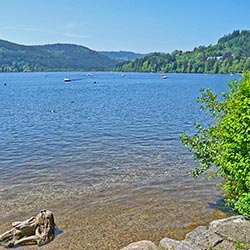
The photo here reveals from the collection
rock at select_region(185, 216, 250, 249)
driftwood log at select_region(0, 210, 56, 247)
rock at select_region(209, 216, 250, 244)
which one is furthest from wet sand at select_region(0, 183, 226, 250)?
rock at select_region(209, 216, 250, 244)

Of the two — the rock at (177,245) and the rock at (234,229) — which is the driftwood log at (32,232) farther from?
the rock at (234,229)

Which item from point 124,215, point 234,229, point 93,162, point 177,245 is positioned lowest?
point 93,162

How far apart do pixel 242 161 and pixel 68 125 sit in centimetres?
3254

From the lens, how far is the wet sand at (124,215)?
1385 centimetres

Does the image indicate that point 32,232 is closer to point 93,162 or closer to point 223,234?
point 223,234

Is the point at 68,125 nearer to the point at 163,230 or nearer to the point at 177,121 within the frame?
the point at 177,121

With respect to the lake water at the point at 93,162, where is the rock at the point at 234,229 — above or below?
above

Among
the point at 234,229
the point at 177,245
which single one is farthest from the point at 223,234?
the point at 177,245

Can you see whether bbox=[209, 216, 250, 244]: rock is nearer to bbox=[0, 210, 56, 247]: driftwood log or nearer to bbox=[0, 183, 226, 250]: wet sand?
bbox=[0, 183, 226, 250]: wet sand

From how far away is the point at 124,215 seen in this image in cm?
1609

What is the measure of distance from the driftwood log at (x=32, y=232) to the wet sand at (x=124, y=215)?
0.33 metres

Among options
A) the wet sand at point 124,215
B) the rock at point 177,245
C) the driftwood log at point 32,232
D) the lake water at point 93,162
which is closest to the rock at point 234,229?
the rock at point 177,245

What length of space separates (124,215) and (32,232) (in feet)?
14.4

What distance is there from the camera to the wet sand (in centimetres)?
1385
